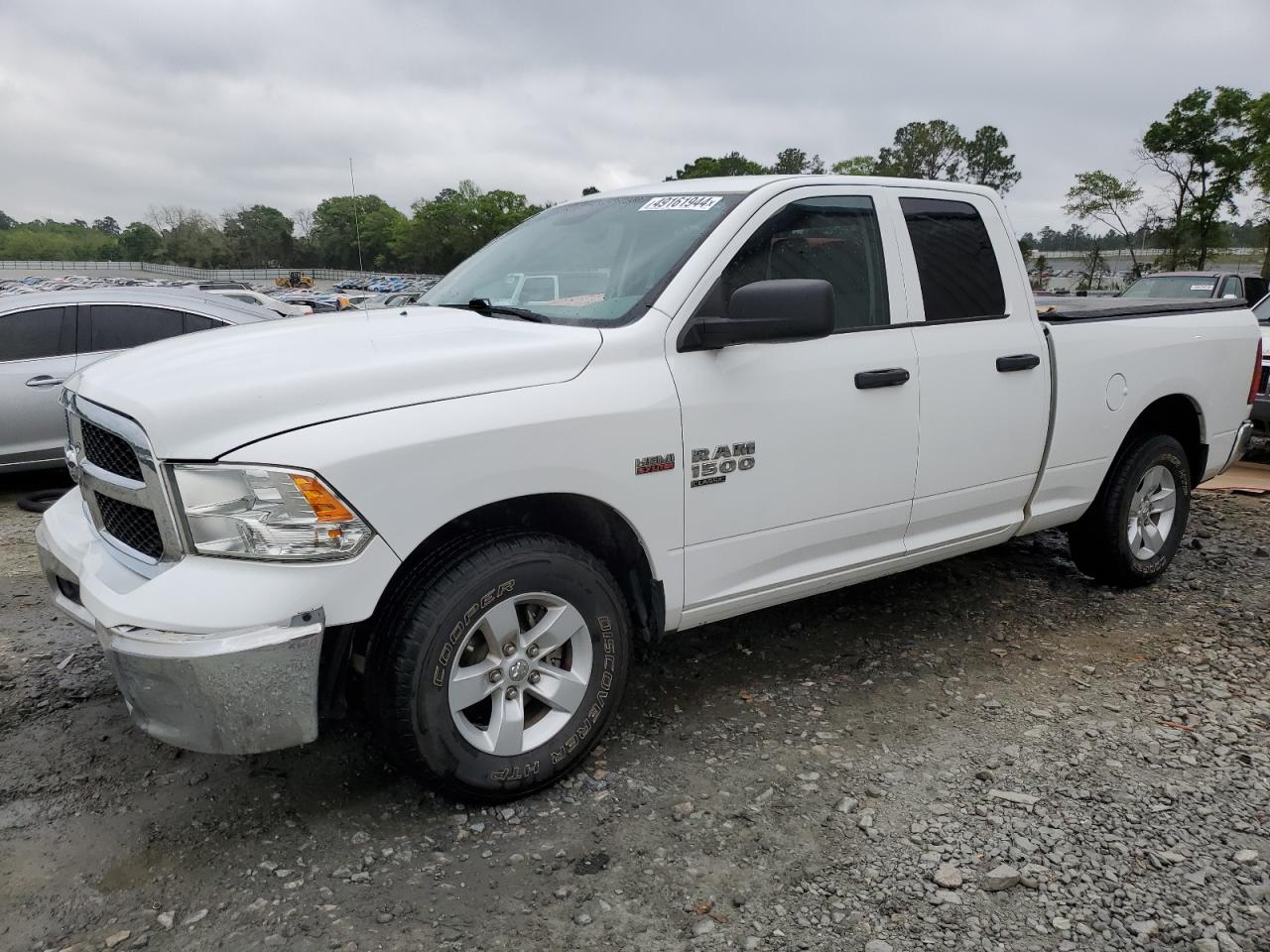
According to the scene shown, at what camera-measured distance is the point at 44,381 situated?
6.61m

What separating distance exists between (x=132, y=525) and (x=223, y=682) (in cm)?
64

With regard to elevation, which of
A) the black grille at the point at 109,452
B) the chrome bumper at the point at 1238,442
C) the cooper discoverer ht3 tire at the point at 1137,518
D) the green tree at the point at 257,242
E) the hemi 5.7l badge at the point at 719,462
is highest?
the green tree at the point at 257,242

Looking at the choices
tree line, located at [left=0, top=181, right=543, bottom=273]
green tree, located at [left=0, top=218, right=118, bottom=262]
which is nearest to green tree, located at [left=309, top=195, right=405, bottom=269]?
tree line, located at [left=0, top=181, right=543, bottom=273]

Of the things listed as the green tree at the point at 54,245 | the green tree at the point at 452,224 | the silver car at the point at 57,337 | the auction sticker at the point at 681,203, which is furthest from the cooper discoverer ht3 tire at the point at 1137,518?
the green tree at the point at 54,245

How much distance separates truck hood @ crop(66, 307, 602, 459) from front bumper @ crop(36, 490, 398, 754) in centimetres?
35

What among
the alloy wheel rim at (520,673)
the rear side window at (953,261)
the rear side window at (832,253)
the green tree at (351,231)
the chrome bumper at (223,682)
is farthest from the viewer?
the green tree at (351,231)

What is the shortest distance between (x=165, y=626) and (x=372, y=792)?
0.95 metres

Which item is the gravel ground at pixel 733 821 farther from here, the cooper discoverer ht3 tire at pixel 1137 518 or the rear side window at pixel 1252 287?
the rear side window at pixel 1252 287

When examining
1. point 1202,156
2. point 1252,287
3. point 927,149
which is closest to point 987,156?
point 927,149

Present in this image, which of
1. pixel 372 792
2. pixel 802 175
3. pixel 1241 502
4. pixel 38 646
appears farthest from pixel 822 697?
pixel 1241 502

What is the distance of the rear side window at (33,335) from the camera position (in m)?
6.68

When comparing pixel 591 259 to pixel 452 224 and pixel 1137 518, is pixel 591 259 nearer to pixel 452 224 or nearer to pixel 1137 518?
pixel 1137 518

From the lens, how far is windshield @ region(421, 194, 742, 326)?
312cm

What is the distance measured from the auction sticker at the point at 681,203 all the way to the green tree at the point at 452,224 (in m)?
101
